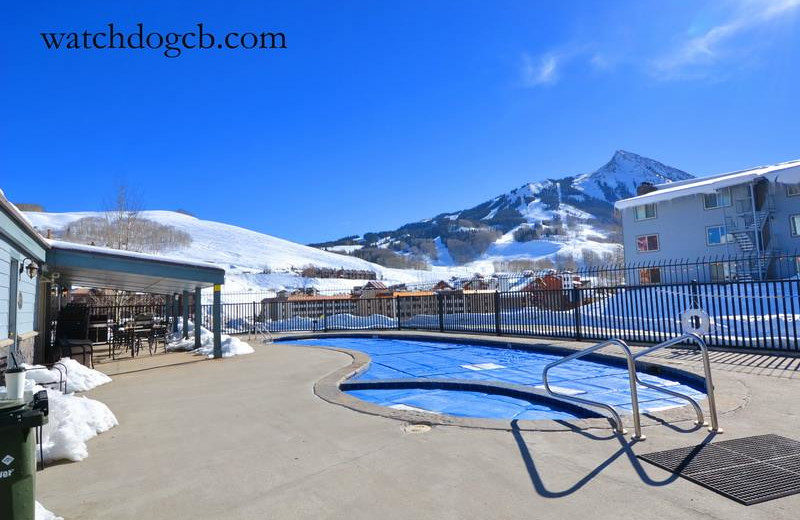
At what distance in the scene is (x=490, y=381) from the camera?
23.9 ft

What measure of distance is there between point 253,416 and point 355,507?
2.82 meters

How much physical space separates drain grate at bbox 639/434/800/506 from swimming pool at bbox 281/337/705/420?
1236 mm

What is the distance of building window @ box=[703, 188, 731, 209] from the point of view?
98.8 feet

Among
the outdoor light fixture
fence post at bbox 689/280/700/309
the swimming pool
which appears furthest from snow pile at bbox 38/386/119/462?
fence post at bbox 689/280/700/309

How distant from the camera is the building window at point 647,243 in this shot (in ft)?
111

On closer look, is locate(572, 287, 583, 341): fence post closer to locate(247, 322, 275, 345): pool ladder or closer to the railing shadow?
the railing shadow

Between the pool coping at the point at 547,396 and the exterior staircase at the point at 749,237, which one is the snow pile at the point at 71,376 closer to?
the pool coping at the point at 547,396

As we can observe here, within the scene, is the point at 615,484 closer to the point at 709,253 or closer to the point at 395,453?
the point at 395,453

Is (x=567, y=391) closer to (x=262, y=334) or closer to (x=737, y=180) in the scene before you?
(x=262, y=334)

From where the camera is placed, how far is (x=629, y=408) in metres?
5.99

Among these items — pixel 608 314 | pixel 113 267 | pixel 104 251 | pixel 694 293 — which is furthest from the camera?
Answer: pixel 608 314

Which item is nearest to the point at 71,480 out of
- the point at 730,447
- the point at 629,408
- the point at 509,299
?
the point at 730,447

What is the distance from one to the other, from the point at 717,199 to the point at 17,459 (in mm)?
36634

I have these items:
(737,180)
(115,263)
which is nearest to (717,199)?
(737,180)
